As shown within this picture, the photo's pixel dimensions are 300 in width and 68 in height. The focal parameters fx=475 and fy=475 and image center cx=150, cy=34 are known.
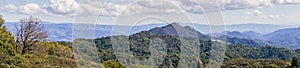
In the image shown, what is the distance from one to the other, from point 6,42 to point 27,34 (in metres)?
1.11

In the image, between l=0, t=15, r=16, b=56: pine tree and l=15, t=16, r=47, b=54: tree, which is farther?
l=15, t=16, r=47, b=54: tree

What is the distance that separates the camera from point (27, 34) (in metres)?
22.3

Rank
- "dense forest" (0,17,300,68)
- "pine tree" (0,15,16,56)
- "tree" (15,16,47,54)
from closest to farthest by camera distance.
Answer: "dense forest" (0,17,300,68) → "pine tree" (0,15,16,56) → "tree" (15,16,47,54)

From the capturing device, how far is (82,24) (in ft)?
37.8

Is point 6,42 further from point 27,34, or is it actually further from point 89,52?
point 89,52

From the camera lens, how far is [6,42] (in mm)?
21594

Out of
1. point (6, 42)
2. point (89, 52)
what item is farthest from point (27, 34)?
point (89, 52)

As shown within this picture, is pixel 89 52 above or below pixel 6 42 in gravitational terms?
above

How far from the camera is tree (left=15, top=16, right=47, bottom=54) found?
22203 millimetres

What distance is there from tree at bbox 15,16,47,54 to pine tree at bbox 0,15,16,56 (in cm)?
40

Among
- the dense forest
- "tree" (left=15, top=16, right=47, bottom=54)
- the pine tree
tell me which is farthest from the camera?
"tree" (left=15, top=16, right=47, bottom=54)

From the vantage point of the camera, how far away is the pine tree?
2027 centimetres

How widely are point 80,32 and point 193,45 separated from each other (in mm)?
4256

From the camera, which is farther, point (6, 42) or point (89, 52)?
point (6, 42)
